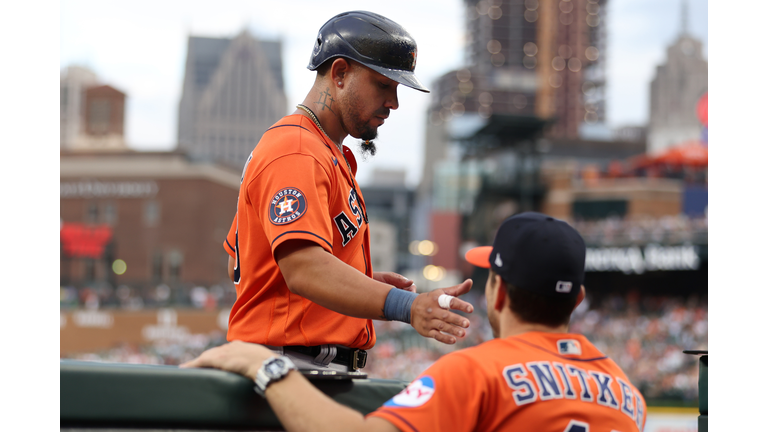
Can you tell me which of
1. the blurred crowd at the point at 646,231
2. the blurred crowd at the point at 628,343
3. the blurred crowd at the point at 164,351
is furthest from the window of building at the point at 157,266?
the blurred crowd at the point at 646,231

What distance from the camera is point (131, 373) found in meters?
1.72

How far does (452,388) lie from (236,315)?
0.89 metres

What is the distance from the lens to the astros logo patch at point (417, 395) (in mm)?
1712

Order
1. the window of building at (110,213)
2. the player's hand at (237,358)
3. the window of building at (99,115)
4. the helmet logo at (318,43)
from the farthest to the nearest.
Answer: the window of building at (99,115)
the window of building at (110,213)
the helmet logo at (318,43)
the player's hand at (237,358)

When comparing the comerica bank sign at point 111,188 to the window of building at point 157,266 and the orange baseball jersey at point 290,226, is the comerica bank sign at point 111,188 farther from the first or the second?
the orange baseball jersey at point 290,226

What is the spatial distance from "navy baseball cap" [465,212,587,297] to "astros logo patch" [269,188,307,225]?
60 centimetres

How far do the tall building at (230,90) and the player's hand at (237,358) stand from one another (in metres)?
104

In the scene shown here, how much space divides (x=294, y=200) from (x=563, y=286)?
2.74 feet

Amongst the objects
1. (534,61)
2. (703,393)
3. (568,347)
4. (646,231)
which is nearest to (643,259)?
(646,231)

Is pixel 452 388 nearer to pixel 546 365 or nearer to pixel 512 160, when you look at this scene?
pixel 546 365

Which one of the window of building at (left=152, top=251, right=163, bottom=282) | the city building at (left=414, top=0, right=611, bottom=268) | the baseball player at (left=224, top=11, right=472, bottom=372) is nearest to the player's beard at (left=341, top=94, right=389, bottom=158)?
the baseball player at (left=224, top=11, right=472, bottom=372)

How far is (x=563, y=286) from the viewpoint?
189cm

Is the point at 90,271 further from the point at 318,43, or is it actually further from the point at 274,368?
the point at 274,368

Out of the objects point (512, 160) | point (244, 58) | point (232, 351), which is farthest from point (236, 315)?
point (244, 58)
